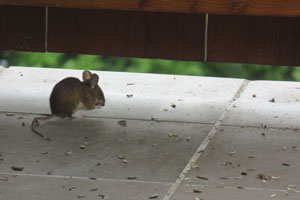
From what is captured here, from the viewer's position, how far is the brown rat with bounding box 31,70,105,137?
18.5 feet

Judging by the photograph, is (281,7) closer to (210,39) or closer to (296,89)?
(210,39)

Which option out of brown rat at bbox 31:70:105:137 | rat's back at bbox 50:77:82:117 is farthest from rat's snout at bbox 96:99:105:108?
rat's back at bbox 50:77:82:117

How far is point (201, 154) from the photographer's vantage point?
16.0 ft

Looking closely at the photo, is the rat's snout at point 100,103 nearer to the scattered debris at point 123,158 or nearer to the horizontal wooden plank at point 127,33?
the horizontal wooden plank at point 127,33

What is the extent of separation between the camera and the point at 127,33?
5.49m

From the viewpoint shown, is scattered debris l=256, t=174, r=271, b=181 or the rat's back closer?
scattered debris l=256, t=174, r=271, b=181

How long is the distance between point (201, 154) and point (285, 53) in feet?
3.05

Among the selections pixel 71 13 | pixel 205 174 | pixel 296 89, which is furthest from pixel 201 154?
pixel 296 89

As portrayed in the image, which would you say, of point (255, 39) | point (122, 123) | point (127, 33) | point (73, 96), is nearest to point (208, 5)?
point (255, 39)

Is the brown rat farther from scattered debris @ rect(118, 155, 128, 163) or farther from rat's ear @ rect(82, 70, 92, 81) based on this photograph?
scattered debris @ rect(118, 155, 128, 163)

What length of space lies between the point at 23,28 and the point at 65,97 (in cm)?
55

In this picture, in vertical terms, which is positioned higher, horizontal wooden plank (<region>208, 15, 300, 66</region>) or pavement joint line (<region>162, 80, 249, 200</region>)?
horizontal wooden plank (<region>208, 15, 300, 66</region>)

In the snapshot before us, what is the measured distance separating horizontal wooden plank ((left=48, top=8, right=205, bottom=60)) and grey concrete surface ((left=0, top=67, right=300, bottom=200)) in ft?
1.68

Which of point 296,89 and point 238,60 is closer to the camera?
point 238,60
